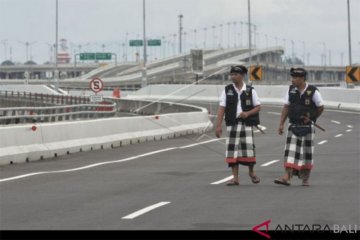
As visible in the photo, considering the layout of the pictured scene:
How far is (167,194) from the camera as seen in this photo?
1351cm

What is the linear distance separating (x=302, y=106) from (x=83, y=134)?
12.4 metres

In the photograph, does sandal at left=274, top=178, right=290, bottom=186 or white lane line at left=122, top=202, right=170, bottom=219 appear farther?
sandal at left=274, top=178, right=290, bottom=186

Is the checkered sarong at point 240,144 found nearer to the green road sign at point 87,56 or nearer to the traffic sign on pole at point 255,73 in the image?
the traffic sign on pole at point 255,73

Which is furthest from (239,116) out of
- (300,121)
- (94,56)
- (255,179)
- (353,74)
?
(94,56)

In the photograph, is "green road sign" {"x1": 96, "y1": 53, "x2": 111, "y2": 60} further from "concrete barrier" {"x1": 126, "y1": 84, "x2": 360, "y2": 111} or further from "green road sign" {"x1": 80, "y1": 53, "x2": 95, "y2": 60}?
"concrete barrier" {"x1": 126, "y1": 84, "x2": 360, "y2": 111}

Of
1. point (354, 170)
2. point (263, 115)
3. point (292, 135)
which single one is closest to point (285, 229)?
point (292, 135)

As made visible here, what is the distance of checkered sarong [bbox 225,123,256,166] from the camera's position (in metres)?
14.6

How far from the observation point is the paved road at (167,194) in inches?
412

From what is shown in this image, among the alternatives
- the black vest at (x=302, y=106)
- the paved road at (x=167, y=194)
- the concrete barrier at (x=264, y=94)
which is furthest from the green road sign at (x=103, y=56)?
the black vest at (x=302, y=106)

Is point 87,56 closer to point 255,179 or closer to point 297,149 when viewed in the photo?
point 255,179

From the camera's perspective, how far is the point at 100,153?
2491 cm

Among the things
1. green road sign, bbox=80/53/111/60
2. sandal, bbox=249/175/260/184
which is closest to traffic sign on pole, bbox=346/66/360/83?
sandal, bbox=249/175/260/184
